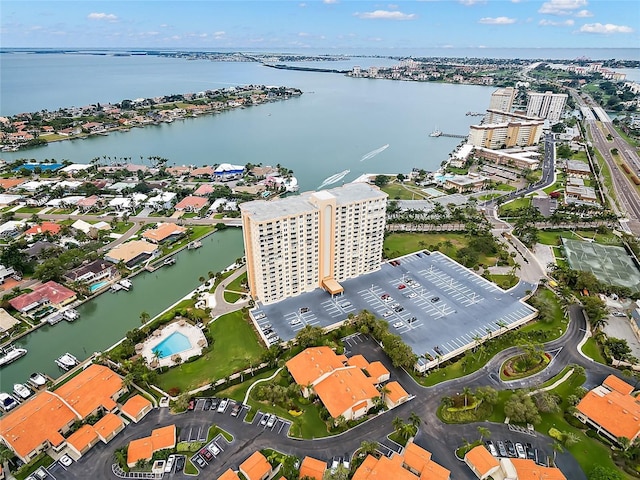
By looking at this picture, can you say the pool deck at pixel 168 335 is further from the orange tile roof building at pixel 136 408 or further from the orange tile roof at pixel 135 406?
the orange tile roof building at pixel 136 408

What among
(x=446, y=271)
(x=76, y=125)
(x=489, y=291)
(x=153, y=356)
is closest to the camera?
(x=153, y=356)

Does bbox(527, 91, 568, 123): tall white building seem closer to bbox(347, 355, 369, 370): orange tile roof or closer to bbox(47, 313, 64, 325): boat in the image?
bbox(347, 355, 369, 370): orange tile roof

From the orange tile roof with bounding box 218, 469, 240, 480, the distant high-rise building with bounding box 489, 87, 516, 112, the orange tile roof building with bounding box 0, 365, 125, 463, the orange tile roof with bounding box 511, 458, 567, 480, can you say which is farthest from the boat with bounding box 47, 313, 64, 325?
the distant high-rise building with bounding box 489, 87, 516, 112

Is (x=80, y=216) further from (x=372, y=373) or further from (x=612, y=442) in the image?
(x=612, y=442)

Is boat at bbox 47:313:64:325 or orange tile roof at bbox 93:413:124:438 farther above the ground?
orange tile roof at bbox 93:413:124:438

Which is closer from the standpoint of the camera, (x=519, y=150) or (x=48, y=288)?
(x=48, y=288)

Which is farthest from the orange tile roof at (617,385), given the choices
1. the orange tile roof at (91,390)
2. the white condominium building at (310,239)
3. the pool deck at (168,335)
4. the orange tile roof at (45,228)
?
the orange tile roof at (45,228)

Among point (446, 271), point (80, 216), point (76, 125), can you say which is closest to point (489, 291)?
point (446, 271)
